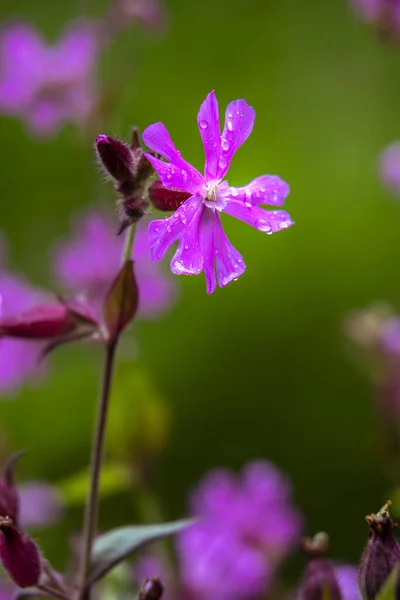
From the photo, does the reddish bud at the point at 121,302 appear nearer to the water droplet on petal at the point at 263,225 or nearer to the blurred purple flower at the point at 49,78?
the water droplet on petal at the point at 263,225

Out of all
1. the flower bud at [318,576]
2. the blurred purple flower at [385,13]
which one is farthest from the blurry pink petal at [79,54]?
the flower bud at [318,576]

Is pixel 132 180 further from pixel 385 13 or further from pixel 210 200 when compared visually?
pixel 385 13

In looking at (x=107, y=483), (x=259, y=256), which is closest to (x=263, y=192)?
(x=107, y=483)

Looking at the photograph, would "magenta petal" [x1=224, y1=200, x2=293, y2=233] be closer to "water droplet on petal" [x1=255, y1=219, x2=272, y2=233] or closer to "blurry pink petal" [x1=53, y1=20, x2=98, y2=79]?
"water droplet on petal" [x1=255, y1=219, x2=272, y2=233]

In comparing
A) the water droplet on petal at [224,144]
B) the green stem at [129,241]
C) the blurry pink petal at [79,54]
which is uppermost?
the blurry pink petal at [79,54]

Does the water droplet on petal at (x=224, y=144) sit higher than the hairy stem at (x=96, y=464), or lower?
higher

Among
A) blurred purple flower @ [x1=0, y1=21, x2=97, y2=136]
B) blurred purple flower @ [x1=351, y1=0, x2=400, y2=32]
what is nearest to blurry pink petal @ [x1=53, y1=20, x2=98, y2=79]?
blurred purple flower @ [x1=0, y1=21, x2=97, y2=136]
